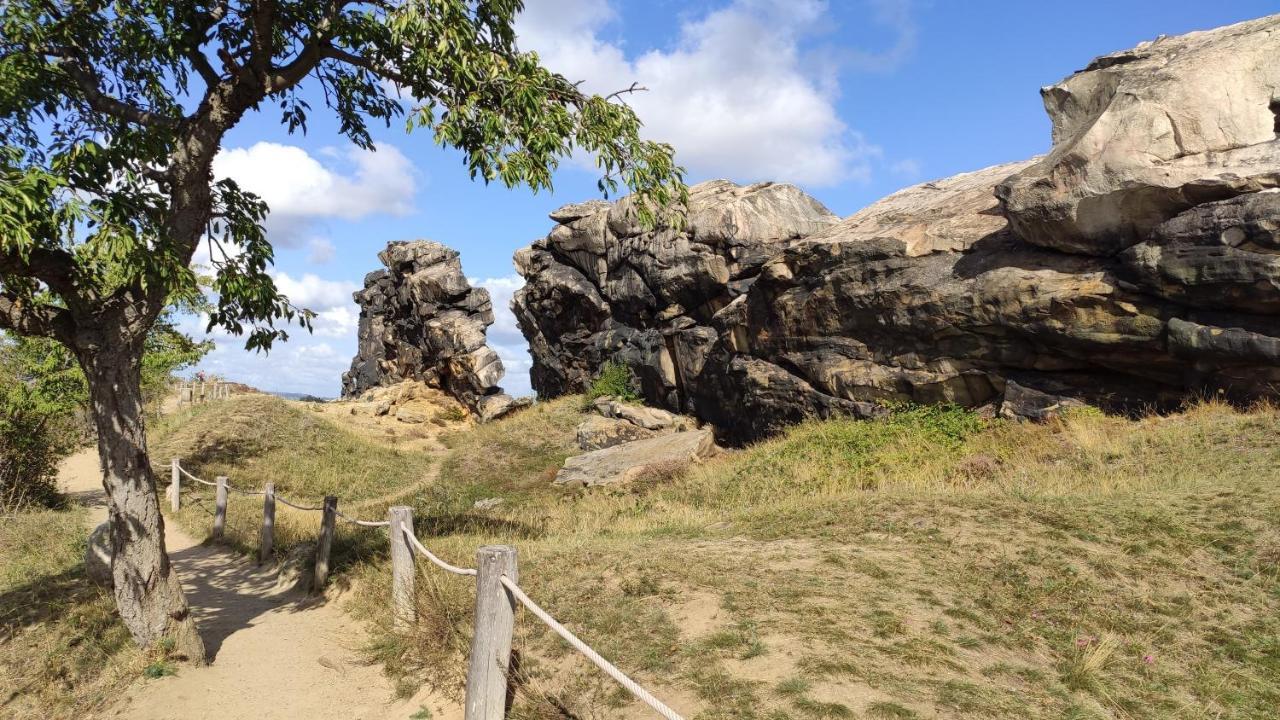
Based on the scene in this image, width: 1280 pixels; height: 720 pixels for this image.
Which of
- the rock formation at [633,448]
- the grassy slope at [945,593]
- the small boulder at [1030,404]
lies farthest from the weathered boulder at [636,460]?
the small boulder at [1030,404]

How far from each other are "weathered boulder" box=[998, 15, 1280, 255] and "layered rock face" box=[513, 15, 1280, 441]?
0.03 m

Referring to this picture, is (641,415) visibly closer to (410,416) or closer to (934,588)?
(410,416)

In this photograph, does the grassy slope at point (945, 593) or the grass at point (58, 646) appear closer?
the grassy slope at point (945, 593)

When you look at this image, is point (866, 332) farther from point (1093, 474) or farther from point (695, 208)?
point (695, 208)

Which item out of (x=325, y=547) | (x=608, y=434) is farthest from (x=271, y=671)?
(x=608, y=434)

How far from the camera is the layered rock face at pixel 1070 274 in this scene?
46.6 feet

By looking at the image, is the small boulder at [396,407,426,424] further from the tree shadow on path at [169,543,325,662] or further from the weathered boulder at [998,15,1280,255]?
the weathered boulder at [998,15,1280,255]

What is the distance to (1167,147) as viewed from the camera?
1490cm

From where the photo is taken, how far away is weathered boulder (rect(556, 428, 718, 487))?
2102 centimetres

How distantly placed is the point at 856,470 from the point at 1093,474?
4.90 m

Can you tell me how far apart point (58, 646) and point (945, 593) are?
987 cm

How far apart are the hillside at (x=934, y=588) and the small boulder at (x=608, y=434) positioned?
12294 millimetres

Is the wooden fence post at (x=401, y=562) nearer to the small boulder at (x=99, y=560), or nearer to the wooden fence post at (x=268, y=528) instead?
the small boulder at (x=99, y=560)

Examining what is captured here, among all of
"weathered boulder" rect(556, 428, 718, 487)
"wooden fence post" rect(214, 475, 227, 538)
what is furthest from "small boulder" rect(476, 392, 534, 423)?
"wooden fence post" rect(214, 475, 227, 538)
